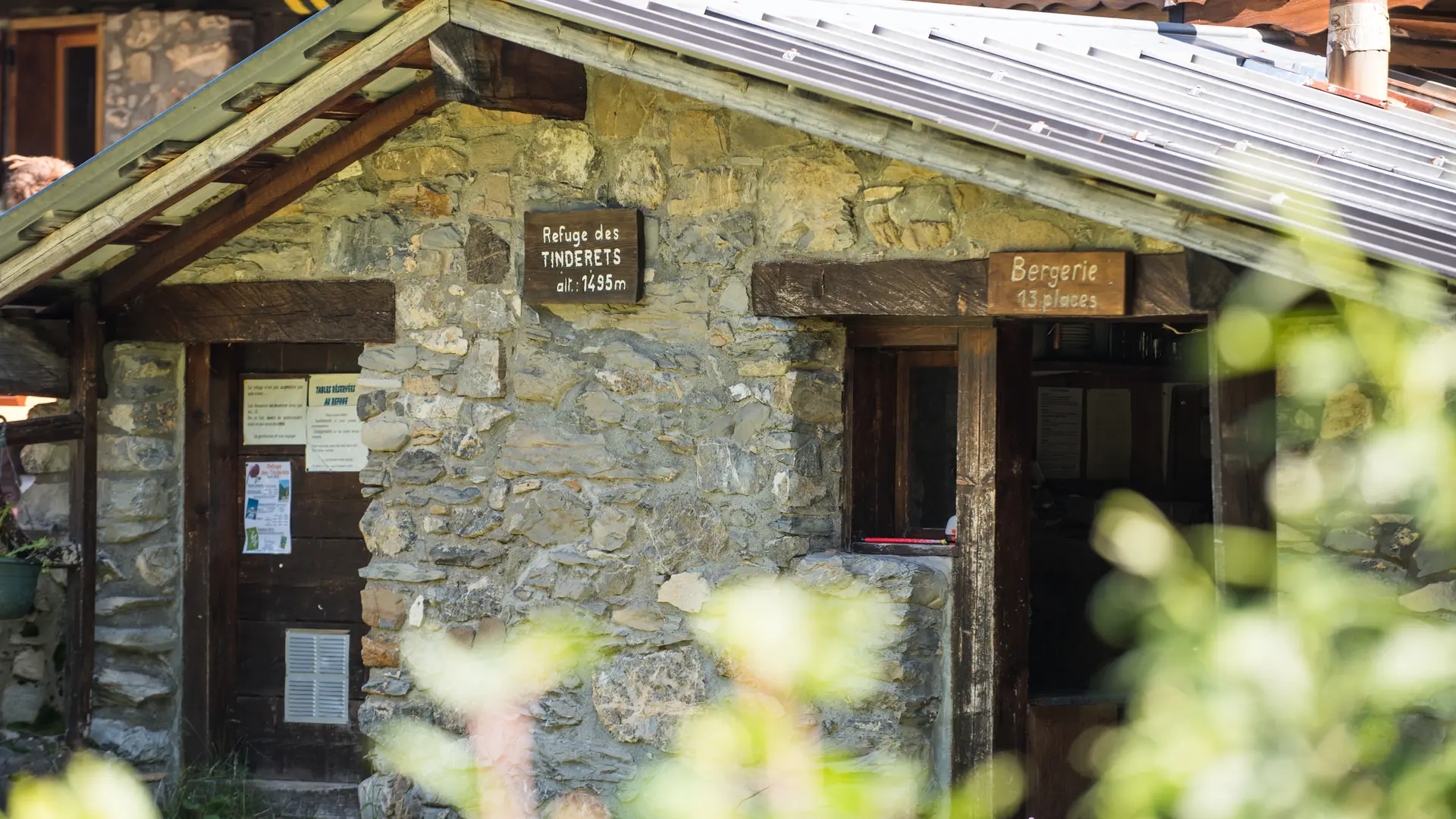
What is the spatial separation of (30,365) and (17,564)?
2.45 ft

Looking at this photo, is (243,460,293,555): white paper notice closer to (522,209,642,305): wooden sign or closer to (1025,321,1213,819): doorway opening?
(522,209,642,305): wooden sign

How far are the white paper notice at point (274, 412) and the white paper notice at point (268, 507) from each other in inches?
3.9

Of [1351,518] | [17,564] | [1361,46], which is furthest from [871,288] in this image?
[17,564]

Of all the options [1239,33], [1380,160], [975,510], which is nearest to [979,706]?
[975,510]

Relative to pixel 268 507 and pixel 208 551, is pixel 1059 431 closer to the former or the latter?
pixel 268 507

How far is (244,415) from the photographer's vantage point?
612cm

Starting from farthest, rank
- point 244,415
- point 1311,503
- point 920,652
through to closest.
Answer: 1. point 244,415
2. point 920,652
3. point 1311,503

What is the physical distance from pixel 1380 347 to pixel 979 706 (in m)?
3.51

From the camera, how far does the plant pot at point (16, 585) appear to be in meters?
5.52

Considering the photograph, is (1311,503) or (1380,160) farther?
(1380,160)

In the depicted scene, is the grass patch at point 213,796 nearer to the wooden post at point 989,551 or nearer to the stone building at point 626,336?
the stone building at point 626,336

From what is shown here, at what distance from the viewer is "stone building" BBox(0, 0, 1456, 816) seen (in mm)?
4070

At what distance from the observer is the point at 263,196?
5.34 m

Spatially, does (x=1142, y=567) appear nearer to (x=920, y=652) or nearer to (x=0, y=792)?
(x=920, y=652)
